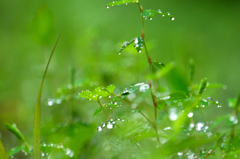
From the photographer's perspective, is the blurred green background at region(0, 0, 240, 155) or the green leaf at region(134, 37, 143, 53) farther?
the blurred green background at region(0, 0, 240, 155)

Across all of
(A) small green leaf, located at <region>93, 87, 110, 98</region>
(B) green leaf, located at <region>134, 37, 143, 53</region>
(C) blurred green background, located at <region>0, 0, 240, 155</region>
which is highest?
(B) green leaf, located at <region>134, 37, 143, 53</region>

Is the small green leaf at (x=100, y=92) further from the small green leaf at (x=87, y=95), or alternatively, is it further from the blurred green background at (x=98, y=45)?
the blurred green background at (x=98, y=45)

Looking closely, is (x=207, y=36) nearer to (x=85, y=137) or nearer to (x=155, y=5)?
(x=155, y=5)

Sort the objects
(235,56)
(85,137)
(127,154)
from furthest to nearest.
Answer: (235,56) < (85,137) < (127,154)

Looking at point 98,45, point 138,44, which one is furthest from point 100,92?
point 98,45

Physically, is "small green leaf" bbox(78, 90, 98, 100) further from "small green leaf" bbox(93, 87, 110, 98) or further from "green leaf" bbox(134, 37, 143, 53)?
"green leaf" bbox(134, 37, 143, 53)

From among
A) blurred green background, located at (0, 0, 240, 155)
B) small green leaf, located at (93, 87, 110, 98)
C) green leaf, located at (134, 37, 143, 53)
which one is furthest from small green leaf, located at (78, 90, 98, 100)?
blurred green background, located at (0, 0, 240, 155)

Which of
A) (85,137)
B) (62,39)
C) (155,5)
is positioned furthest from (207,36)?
(85,137)

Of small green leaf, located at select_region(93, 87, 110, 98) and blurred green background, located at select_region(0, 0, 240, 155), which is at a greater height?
small green leaf, located at select_region(93, 87, 110, 98)
